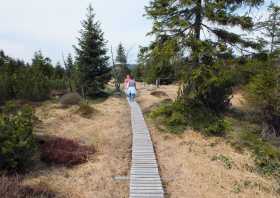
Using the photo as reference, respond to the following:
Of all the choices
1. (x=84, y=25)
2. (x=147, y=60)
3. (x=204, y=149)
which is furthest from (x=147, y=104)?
(x=84, y=25)

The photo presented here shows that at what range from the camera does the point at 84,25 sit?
25188mm

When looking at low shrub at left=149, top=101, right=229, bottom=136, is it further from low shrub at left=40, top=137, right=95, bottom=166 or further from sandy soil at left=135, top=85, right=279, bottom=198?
low shrub at left=40, top=137, right=95, bottom=166

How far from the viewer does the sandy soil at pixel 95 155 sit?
8469 mm

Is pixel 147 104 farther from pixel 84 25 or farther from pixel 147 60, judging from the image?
pixel 84 25

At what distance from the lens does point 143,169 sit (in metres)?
9.66

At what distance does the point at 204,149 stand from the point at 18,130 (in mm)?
7555

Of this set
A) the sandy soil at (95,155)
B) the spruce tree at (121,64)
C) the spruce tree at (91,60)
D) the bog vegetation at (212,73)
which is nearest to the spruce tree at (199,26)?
the bog vegetation at (212,73)

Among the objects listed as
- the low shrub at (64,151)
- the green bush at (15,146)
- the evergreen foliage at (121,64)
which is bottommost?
the low shrub at (64,151)

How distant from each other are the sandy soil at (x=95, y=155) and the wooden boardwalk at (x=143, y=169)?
311 mm

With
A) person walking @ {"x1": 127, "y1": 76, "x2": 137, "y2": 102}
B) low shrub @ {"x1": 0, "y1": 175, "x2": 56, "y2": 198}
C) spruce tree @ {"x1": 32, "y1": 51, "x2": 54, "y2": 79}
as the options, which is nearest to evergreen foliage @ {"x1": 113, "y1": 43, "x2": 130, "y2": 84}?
spruce tree @ {"x1": 32, "y1": 51, "x2": 54, "y2": 79}

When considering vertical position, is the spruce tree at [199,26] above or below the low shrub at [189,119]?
above

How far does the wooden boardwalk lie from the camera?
8305 mm

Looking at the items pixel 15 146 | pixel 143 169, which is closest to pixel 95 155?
pixel 143 169

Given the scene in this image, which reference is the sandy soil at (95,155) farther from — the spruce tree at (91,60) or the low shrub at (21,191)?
the spruce tree at (91,60)
